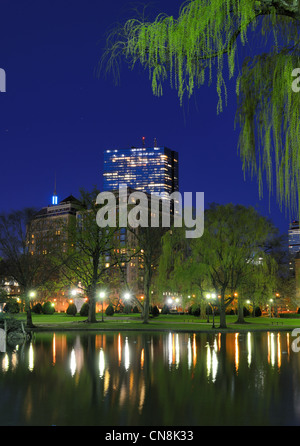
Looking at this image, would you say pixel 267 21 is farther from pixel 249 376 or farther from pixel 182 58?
pixel 249 376

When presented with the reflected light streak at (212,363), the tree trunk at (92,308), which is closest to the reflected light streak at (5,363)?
the reflected light streak at (212,363)

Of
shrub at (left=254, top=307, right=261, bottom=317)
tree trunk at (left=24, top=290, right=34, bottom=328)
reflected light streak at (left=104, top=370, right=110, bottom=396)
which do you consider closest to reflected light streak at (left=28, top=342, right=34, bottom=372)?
reflected light streak at (left=104, top=370, right=110, bottom=396)

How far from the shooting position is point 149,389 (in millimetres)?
12500

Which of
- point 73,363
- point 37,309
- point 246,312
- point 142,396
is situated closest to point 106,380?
point 142,396

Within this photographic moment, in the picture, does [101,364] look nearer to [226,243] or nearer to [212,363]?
[212,363]

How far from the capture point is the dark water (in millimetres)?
9172

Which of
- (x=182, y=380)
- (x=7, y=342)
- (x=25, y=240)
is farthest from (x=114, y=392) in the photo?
(x=25, y=240)

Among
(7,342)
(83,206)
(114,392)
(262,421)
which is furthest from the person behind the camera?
(83,206)

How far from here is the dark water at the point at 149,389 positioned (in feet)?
30.1

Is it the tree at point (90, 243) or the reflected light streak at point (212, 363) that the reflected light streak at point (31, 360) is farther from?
the tree at point (90, 243)

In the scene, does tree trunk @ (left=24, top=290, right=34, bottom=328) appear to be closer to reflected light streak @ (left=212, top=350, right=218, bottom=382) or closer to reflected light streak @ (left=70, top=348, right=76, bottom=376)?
reflected light streak @ (left=70, top=348, right=76, bottom=376)

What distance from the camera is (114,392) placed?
11945 mm

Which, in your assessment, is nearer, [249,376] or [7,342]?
[249,376]
